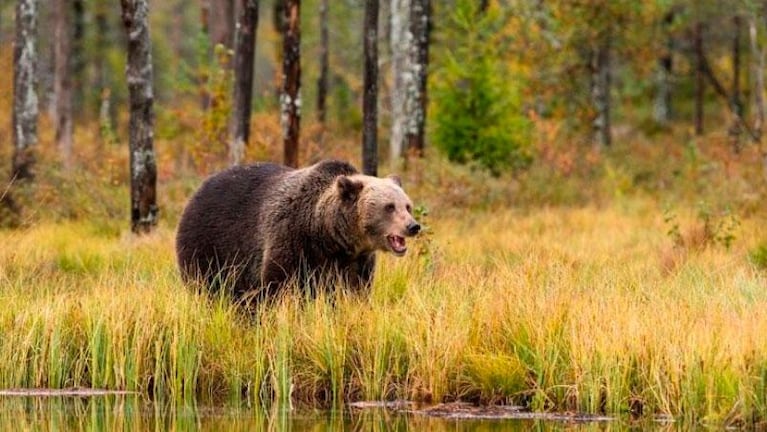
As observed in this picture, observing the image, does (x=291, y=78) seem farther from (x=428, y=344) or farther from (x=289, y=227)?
(x=428, y=344)

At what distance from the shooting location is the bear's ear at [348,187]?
11320 mm

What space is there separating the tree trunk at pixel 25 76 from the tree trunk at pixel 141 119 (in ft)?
13.1

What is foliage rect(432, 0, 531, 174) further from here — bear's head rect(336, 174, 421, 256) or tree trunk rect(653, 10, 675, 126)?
tree trunk rect(653, 10, 675, 126)

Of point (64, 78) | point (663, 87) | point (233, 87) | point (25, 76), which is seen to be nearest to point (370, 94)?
point (233, 87)

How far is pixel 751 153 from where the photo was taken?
2683 cm

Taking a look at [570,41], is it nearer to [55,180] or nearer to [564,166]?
[564,166]

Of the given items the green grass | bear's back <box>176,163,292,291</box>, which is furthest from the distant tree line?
the green grass

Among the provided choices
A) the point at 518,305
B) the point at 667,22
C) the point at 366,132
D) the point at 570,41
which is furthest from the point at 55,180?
the point at 667,22

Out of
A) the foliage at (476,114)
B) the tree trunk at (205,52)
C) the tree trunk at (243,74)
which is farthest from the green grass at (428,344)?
the tree trunk at (205,52)

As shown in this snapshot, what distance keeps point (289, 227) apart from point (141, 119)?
613 cm

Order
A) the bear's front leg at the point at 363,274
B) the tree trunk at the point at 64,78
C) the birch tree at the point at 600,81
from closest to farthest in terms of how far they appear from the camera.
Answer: the bear's front leg at the point at 363,274 < the tree trunk at the point at 64,78 < the birch tree at the point at 600,81

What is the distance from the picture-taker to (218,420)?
374 inches

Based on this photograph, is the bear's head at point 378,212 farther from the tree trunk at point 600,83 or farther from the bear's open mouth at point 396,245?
the tree trunk at point 600,83

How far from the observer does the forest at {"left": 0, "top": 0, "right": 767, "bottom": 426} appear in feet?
32.4
